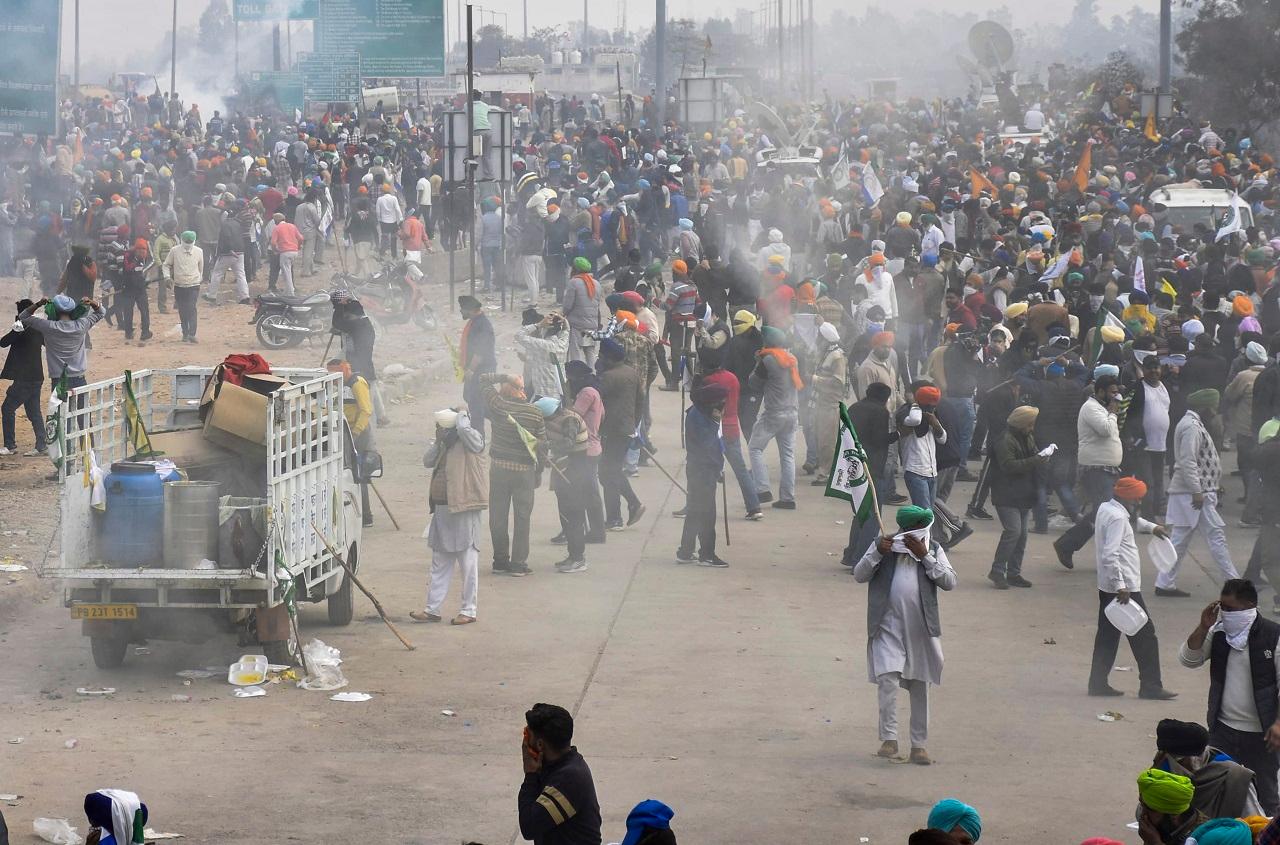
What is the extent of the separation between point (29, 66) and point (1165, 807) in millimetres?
10648

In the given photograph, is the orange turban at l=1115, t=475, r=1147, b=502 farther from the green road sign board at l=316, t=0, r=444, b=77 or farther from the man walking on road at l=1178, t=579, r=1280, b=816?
the green road sign board at l=316, t=0, r=444, b=77

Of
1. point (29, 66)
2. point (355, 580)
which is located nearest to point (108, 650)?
point (355, 580)

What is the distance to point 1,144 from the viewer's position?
122ft

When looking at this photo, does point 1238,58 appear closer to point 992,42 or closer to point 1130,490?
point 992,42

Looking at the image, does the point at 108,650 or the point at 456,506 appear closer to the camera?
the point at 108,650

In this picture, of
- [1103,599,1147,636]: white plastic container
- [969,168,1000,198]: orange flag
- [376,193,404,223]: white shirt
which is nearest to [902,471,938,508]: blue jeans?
[1103,599,1147,636]: white plastic container

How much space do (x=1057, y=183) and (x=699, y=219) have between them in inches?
268

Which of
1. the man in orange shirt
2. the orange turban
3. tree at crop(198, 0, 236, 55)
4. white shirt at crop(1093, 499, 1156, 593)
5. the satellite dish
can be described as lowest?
white shirt at crop(1093, 499, 1156, 593)

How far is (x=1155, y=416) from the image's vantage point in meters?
14.3

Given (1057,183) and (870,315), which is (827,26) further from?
(870,315)

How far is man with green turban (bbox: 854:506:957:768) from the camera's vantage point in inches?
351

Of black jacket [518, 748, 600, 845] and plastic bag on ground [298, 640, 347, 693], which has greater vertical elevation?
black jacket [518, 748, 600, 845]

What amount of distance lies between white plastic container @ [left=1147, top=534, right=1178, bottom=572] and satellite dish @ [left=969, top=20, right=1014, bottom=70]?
5647 centimetres

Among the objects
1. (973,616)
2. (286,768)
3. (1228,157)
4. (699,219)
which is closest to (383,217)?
(699,219)
